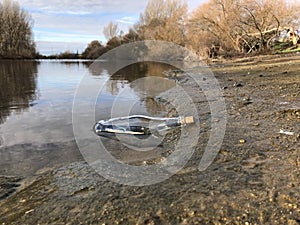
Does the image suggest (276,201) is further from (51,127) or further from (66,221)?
(51,127)

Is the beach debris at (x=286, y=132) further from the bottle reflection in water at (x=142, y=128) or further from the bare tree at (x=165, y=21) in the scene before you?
the bare tree at (x=165, y=21)

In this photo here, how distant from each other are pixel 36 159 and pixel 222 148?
2.61 m

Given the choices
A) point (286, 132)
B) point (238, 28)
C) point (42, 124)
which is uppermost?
point (238, 28)

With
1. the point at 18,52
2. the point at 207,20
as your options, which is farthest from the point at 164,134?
the point at 18,52

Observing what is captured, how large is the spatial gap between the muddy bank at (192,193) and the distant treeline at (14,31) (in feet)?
186

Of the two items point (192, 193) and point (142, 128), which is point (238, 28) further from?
point (192, 193)

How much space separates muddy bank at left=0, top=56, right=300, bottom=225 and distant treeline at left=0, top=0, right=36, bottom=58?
186 feet

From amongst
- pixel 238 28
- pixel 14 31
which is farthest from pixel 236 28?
pixel 14 31

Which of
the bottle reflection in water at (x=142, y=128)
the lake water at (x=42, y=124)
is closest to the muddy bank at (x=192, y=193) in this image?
the lake water at (x=42, y=124)

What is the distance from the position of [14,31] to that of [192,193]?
59907 mm

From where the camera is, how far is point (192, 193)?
2580 mm

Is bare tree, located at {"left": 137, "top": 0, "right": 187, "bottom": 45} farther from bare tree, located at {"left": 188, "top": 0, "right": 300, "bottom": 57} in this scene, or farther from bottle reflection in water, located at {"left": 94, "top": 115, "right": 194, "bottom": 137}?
bottle reflection in water, located at {"left": 94, "top": 115, "right": 194, "bottom": 137}

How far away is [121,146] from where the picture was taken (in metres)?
Answer: 4.57

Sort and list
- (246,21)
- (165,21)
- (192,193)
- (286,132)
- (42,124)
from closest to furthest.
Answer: (192,193)
(286,132)
(42,124)
(246,21)
(165,21)
